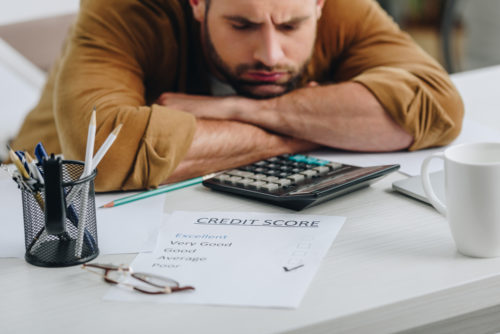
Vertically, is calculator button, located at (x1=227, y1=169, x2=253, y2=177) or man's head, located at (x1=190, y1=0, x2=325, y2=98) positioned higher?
man's head, located at (x1=190, y1=0, x2=325, y2=98)

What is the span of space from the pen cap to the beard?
608 mm

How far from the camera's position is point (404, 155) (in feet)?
3.99

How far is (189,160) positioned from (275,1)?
13.5 inches

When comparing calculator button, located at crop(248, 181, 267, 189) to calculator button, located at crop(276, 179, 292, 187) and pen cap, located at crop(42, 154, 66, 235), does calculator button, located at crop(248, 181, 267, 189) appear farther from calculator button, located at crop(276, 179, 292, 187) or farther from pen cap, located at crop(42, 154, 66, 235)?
pen cap, located at crop(42, 154, 66, 235)

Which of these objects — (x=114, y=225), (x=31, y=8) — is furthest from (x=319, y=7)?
(x=31, y=8)

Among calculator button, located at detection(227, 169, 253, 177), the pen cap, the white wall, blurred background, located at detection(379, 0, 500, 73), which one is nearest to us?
the pen cap

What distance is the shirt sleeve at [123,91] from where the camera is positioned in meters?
1.08

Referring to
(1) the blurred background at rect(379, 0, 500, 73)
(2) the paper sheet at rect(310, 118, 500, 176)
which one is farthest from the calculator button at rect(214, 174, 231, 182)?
(1) the blurred background at rect(379, 0, 500, 73)

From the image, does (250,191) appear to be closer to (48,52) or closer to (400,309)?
(400,309)

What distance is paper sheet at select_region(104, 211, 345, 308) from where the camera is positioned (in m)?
0.71

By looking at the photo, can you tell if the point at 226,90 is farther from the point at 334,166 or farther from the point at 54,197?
the point at 54,197

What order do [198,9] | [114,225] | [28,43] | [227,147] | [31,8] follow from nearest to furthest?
1. [114,225]
2. [227,147]
3. [198,9]
4. [28,43]
5. [31,8]

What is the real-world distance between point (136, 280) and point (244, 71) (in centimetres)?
67

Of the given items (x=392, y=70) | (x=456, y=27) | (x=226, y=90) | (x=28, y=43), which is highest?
(x=392, y=70)
